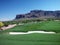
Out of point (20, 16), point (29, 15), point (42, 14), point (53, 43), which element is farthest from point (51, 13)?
point (53, 43)

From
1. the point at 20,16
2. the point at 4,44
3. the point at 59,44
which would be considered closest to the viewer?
the point at 59,44

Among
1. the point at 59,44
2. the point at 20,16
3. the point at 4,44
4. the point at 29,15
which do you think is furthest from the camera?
the point at 29,15

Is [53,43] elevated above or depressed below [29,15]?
above

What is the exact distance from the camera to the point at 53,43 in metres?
10.7

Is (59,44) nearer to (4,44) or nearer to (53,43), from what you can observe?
(53,43)

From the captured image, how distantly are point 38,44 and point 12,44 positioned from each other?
1633 millimetres

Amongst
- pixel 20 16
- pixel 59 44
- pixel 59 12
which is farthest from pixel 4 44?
pixel 59 12

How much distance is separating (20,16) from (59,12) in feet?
125

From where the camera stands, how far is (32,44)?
35.0 feet

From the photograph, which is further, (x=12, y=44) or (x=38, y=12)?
(x=38, y=12)

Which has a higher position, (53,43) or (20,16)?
(53,43)

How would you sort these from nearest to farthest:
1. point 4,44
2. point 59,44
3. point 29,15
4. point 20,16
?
1. point 59,44
2. point 4,44
3. point 20,16
4. point 29,15

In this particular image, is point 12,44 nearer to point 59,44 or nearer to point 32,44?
point 32,44

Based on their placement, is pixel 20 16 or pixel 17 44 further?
pixel 20 16
